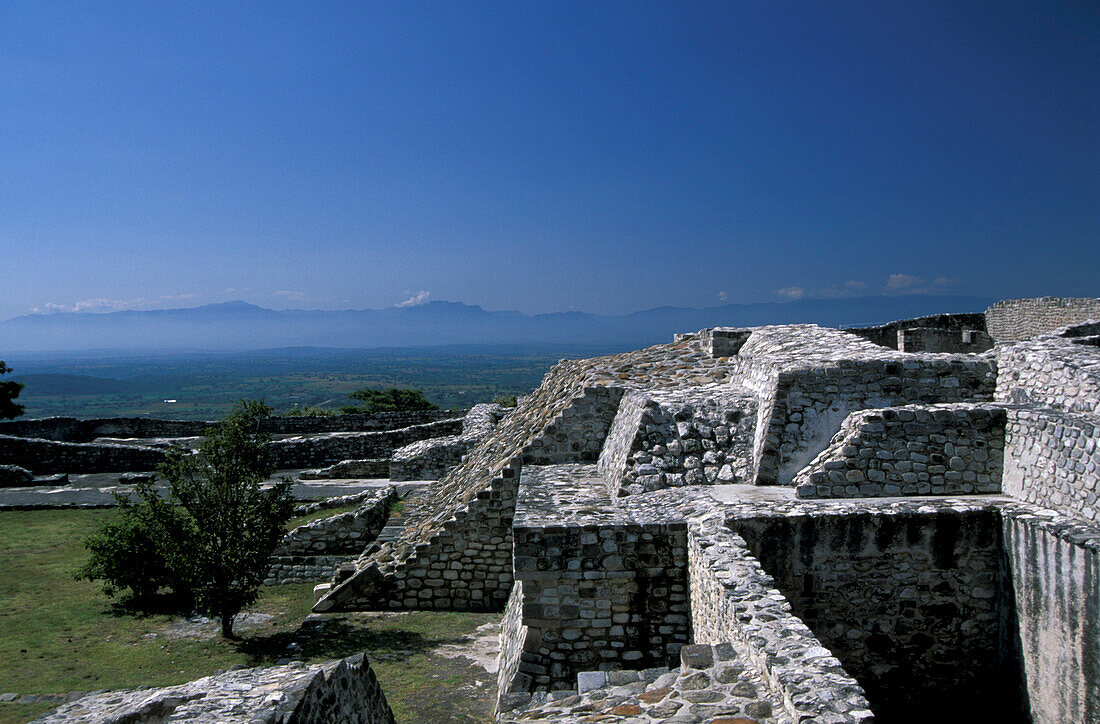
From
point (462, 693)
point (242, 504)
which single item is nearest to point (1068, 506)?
point (462, 693)

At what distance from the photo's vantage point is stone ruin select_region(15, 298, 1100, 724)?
5.68 meters

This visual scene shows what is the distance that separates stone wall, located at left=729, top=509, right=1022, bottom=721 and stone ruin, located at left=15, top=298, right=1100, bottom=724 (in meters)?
0.02

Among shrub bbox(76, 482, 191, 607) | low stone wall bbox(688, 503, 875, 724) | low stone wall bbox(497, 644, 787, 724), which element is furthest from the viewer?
shrub bbox(76, 482, 191, 607)

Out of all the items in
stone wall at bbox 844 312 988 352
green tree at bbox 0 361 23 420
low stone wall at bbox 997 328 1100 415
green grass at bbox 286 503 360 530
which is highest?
stone wall at bbox 844 312 988 352

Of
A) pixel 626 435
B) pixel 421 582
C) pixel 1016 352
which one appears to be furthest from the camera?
pixel 421 582

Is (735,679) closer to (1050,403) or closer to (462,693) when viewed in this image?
(462,693)

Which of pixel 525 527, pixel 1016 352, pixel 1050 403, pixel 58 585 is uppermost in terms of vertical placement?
pixel 1016 352

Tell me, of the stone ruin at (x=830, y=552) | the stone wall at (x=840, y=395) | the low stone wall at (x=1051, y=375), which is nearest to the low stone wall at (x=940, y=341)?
the stone ruin at (x=830, y=552)

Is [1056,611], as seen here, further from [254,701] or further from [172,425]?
[172,425]

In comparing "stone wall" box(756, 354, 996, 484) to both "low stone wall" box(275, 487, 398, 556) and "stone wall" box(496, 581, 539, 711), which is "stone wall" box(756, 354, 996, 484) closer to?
"stone wall" box(496, 581, 539, 711)

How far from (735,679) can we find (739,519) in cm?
243

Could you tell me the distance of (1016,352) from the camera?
907 centimetres

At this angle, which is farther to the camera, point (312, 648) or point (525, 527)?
point (312, 648)

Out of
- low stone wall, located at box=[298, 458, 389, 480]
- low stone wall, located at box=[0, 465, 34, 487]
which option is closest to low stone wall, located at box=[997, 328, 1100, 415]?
low stone wall, located at box=[298, 458, 389, 480]
